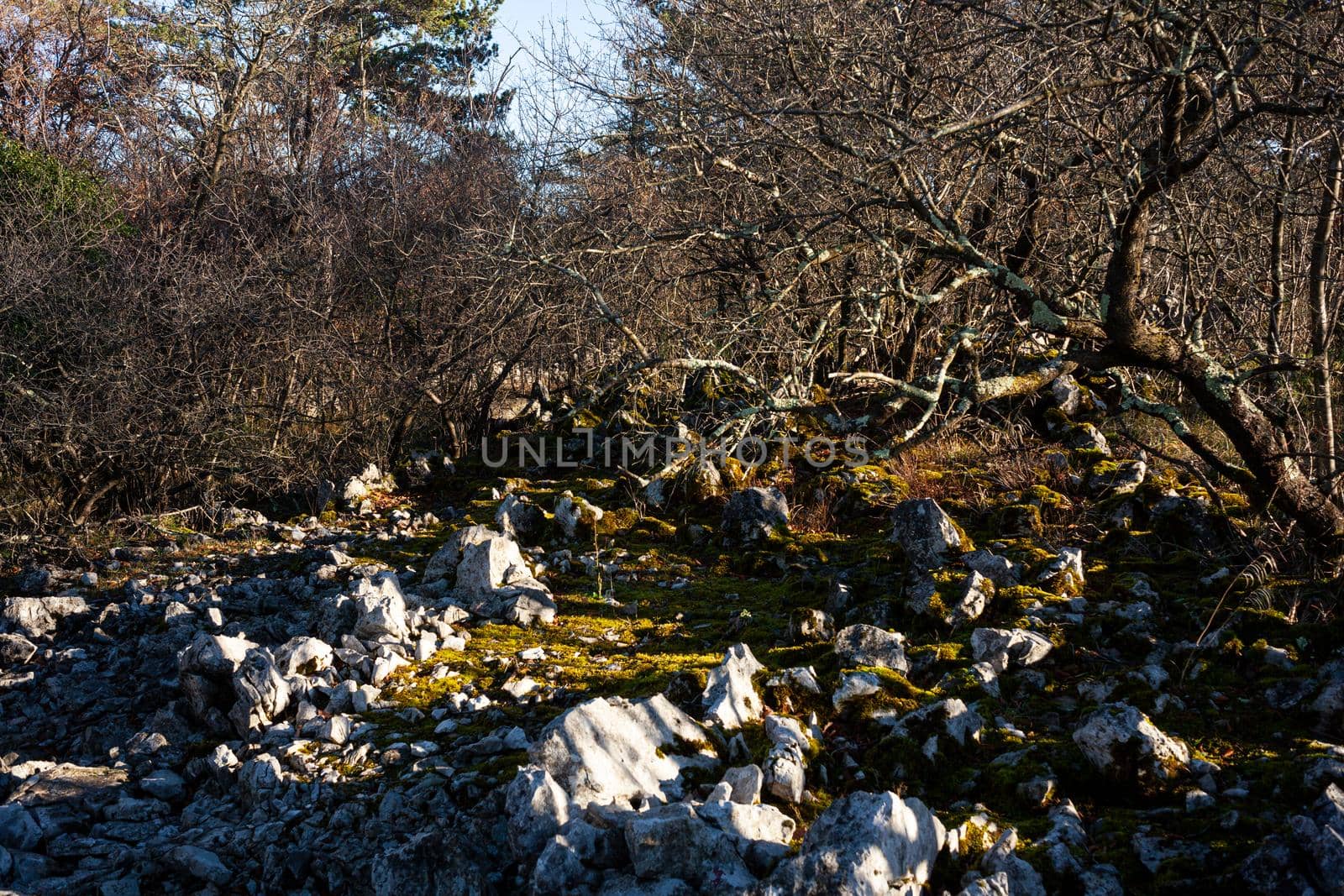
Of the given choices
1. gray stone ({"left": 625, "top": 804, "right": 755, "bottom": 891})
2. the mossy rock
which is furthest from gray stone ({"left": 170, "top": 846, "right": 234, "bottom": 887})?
the mossy rock

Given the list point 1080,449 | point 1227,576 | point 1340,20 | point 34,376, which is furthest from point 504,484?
point 1340,20

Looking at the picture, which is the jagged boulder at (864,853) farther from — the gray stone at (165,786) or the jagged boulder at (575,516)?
the jagged boulder at (575,516)

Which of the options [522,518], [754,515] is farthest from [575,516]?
[754,515]

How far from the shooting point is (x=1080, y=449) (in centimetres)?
680

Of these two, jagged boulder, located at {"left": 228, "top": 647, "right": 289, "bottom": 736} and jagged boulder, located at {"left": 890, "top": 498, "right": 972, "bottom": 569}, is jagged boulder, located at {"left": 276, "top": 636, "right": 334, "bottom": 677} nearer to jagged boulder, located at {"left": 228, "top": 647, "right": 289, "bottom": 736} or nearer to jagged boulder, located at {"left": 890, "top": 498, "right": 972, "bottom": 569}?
jagged boulder, located at {"left": 228, "top": 647, "right": 289, "bottom": 736}

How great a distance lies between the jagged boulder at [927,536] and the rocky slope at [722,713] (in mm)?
19

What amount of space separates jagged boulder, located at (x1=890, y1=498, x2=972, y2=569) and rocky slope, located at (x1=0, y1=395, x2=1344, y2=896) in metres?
0.02

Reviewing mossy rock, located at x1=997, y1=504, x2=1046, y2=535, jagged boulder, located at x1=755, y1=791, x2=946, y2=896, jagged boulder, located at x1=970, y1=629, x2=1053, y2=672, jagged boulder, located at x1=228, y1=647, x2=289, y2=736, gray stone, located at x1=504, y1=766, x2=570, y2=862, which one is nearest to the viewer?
jagged boulder, located at x1=755, y1=791, x2=946, y2=896

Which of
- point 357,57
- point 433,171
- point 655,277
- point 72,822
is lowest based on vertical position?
point 72,822

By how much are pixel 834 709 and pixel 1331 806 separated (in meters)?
1.73

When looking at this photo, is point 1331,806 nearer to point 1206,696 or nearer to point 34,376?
point 1206,696

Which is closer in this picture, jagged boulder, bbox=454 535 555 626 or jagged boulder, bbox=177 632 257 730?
jagged boulder, bbox=177 632 257 730

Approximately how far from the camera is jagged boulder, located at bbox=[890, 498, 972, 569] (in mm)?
5148

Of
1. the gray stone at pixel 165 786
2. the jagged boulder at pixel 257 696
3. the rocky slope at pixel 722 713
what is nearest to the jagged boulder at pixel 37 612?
the rocky slope at pixel 722 713
